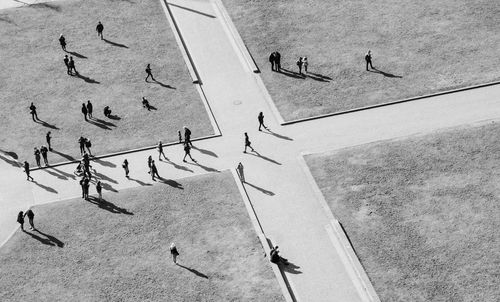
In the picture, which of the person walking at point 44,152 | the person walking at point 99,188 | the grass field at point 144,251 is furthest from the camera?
the person walking at point 44,152

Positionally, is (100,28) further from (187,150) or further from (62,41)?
(187,150)

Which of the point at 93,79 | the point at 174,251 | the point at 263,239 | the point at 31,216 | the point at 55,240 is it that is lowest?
the point at 93,79

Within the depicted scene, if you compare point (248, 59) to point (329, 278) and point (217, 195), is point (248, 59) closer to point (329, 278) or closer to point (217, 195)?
point (217, 195)

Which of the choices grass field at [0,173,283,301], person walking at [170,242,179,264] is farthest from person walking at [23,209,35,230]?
person walking at [170,242,179,264]

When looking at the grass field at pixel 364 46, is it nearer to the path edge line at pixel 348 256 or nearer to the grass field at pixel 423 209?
the grass field at pixel 423 209

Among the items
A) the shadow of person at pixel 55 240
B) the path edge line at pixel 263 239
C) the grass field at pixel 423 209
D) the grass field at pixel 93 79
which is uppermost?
the grass field at pixel 423 209

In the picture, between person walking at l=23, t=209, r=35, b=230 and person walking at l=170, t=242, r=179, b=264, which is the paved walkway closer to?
person walking at l=23, t=209, r=35, b=230

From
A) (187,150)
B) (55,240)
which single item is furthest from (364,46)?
(55,240)

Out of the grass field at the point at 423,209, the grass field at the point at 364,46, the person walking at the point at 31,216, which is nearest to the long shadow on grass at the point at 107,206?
the person walking at the point at 31,216
